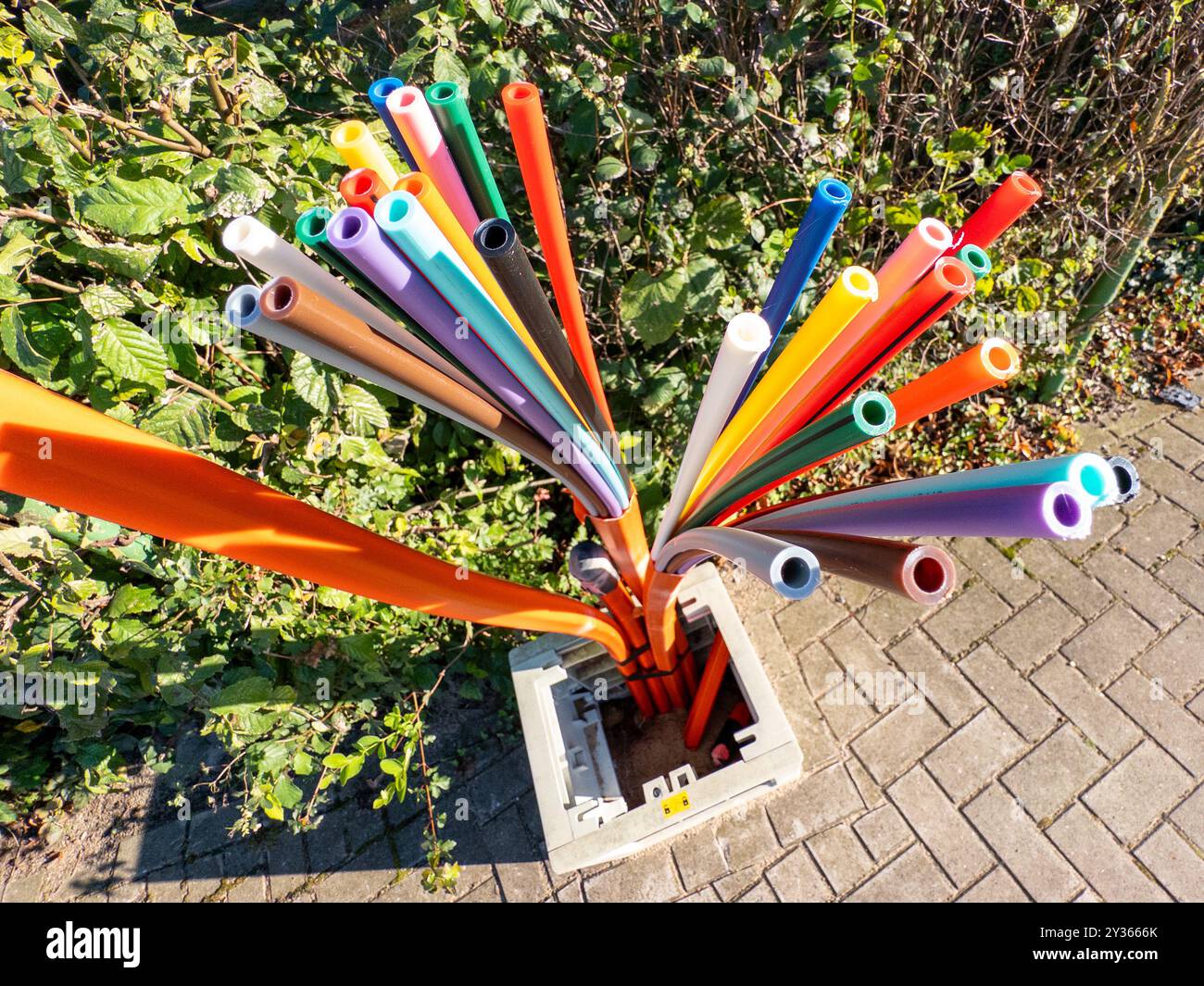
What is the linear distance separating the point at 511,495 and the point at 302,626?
0.88 metres

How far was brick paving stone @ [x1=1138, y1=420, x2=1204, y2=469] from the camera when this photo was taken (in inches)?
114

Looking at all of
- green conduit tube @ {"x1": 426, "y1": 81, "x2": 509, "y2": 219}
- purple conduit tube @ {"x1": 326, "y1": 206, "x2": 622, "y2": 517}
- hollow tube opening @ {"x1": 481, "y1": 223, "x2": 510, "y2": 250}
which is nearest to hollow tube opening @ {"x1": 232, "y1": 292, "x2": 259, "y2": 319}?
purple conduit tube @ {"x1": 326, "y1": 206, "x2": 622, "y2": 517}

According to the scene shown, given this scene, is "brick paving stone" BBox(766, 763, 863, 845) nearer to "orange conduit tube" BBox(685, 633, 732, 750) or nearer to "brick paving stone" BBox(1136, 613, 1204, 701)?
"orange conduit tube" BBox(685, 633, 732, 750)

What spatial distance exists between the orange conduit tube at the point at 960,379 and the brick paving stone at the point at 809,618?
1620 millimetres

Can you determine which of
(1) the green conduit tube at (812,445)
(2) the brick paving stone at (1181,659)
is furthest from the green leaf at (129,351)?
(2) the brick paving stone at (1181,659)

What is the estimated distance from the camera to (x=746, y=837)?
235 centimetres

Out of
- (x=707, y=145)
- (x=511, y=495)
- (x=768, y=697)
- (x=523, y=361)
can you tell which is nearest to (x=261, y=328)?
(x=523, y=361)

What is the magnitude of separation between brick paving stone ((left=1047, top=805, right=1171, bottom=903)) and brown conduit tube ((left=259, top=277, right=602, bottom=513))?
2.23 meters

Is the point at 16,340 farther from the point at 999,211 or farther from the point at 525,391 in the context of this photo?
the point at 999,211

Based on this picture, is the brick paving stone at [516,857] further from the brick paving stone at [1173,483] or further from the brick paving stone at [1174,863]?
the brick paving stone at [1173,483]

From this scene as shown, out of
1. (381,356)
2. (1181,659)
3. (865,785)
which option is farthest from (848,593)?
(381,356)

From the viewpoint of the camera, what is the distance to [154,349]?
1.74 m

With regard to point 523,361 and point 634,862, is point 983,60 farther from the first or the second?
point 634,862

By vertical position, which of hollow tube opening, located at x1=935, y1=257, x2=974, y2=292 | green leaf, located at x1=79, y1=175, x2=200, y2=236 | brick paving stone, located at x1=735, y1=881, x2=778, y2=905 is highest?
green leaf, located at x1=79, y1=175, x2=200, y2=236
